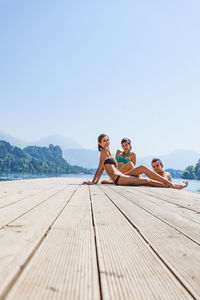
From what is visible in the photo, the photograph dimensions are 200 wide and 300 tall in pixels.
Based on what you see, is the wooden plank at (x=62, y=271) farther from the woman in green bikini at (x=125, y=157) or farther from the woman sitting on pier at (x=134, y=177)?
the woman in green bikini at (x=125, y=157)

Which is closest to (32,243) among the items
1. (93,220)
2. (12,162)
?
(93,220)

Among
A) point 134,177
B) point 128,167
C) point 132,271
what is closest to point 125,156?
point 128,167

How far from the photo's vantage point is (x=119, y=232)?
124 cm

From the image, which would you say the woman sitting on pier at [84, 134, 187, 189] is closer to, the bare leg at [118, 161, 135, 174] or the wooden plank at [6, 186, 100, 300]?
the bare leg at [118, 161, 135, 174]

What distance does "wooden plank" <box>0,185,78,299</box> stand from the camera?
2.23 ft

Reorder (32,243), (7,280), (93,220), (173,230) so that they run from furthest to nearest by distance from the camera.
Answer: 1. (93,220)
2. (173,230)
3. (32,243)
4. (7,280)

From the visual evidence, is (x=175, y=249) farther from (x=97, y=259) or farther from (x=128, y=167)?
(x=128, y=167)

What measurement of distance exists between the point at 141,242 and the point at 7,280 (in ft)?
2.13

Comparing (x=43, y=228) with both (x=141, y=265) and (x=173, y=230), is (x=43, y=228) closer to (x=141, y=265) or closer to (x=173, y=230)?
(x=141, y=265)

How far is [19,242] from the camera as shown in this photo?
38.9 inches

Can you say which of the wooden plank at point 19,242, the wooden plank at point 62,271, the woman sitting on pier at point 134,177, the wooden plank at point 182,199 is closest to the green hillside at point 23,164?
the woman sitting on pier at point 134,177

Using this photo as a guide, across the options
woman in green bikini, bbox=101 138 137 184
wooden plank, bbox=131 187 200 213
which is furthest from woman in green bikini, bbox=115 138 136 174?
wooden plank, bbox=131 187 200 213

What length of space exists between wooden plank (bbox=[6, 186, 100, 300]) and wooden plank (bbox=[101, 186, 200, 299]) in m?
0.29

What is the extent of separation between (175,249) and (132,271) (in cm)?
34
